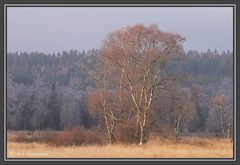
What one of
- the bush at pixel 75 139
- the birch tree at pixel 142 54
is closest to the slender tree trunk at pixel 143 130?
the birch tree at pixel 142 54

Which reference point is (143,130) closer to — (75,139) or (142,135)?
(142,135)

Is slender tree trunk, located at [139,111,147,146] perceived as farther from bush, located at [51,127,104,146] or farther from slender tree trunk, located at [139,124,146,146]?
bush, located at [51,127,104,146]

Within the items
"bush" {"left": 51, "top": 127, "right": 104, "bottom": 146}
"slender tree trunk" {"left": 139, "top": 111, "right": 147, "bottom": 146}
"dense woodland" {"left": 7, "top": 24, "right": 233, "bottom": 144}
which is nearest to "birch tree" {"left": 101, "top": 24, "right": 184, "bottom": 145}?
"slender tree trunk" {"left": 139, "top": 111, "right": 147, "bottom": 146}

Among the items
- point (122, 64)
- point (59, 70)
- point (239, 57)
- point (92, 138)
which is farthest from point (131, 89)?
point (59, 70)

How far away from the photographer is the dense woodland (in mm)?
36906

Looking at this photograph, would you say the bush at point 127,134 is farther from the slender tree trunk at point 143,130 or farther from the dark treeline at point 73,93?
the dark treeline at point 73,93

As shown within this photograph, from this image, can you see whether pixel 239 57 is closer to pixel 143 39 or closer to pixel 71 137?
pixel 143 39

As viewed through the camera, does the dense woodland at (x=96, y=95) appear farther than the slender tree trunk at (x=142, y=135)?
A: Yes

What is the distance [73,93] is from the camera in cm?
8744

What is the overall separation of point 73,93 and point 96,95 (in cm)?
5077

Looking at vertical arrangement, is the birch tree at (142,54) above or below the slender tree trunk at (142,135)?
above

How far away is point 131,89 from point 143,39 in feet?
10.8

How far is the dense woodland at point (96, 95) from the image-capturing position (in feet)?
121

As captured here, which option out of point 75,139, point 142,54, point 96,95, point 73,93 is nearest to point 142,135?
point 75,139
